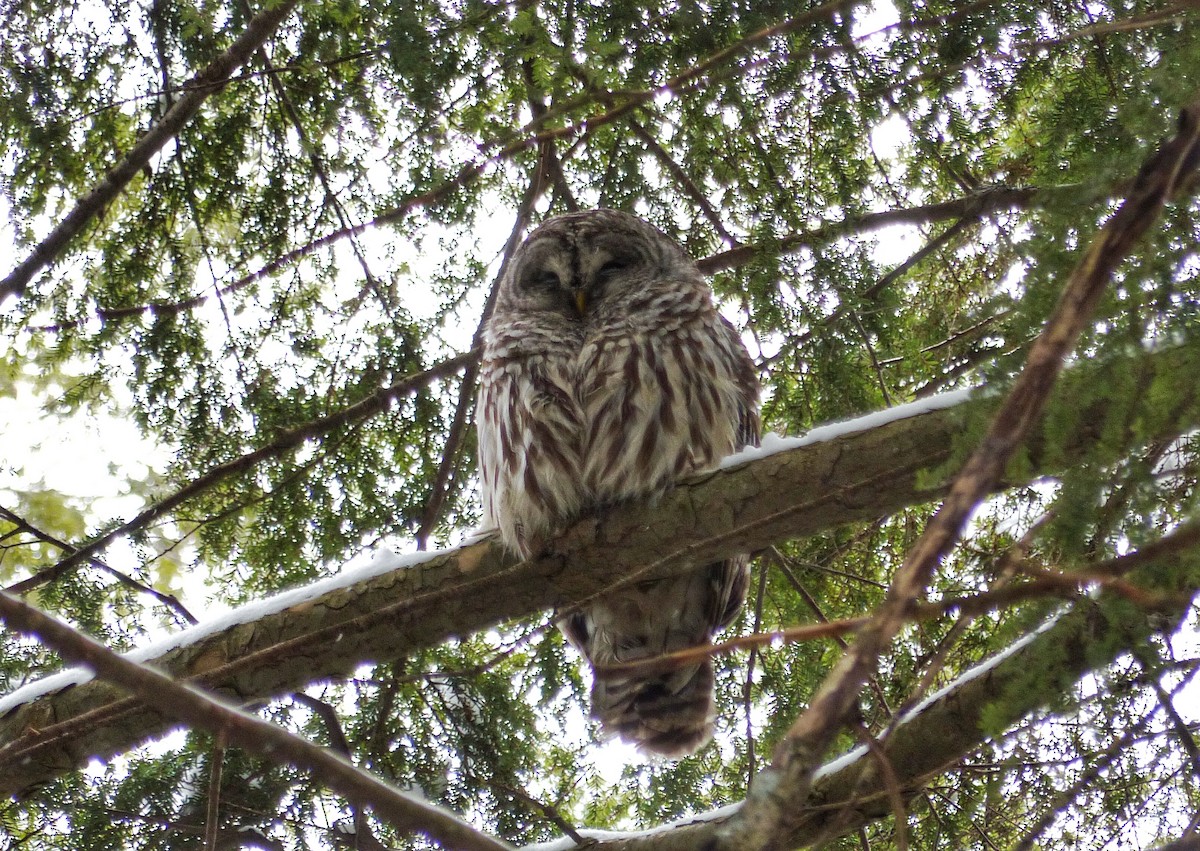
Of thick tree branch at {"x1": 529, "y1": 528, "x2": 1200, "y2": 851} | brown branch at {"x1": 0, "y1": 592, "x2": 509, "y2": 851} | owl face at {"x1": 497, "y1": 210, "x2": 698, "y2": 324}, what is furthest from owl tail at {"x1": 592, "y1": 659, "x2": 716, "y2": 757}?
brown branch at {"x1": 0, "y1": 592, "x2": 509, "y2": 851}

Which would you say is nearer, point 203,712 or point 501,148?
point 203,712

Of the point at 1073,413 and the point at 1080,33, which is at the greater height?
the point at 1080,33

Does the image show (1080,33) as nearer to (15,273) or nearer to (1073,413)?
(1073,413)

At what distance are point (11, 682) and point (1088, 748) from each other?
3390mm

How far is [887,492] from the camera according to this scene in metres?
2.82

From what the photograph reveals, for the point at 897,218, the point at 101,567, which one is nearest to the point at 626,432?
the point at 897,218

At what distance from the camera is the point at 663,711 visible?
404 centimetres

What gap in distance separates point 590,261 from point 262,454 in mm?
1392

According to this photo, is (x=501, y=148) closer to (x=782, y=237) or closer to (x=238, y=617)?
(x=782, y=237)

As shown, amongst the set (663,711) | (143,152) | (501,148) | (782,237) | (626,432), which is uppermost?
(143,152)

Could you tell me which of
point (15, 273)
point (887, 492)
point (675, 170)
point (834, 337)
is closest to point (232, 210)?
point (15, 273)

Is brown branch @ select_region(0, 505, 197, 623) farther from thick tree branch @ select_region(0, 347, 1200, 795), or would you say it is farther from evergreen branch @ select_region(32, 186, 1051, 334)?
evergreen branch @ select_region(32, 186, 1051, 334)

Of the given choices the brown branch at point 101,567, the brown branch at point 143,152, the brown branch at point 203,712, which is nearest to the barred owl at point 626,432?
the brown branch at point 101,567

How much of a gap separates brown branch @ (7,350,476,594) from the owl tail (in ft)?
4.13
